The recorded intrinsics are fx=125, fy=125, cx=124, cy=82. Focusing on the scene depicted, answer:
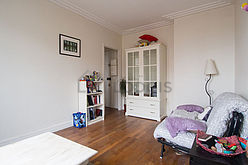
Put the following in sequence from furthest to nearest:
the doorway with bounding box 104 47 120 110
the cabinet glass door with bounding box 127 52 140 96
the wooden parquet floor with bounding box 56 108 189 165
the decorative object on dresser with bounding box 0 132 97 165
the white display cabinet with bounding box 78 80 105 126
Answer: the doorway with bounding box 104 47 120 110, the cabinet glass door with bounding box 127 52 140 96, the white display cabinet with bounding box 78 80 105 126, the wooden parquet floor with bounding box 56 108 189 165, the decorative object on dresser with bounding box 0 132 97 165

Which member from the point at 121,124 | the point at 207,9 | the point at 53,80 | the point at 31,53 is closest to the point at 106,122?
the point at 121,124

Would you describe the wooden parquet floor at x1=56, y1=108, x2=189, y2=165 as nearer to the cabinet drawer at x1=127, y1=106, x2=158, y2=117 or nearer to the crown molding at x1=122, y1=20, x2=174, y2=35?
the cabinet drawer at x1=127, y1=106, x2=158, y2=117

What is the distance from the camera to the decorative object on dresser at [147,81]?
3299mm

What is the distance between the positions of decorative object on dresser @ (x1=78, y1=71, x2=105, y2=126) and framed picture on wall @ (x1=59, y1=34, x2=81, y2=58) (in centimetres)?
61

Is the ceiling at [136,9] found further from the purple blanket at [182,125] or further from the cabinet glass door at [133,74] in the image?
the purple blanket at [182,125]

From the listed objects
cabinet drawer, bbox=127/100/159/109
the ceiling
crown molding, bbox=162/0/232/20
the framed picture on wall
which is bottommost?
cabinet drawer, bbox=127/100/159/109

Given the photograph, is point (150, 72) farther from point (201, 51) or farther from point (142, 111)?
point (201, 51)

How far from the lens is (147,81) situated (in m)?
3.50

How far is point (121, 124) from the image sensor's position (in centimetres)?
302

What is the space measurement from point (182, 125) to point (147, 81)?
2.04 m

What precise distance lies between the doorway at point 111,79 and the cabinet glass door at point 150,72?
1224 mm

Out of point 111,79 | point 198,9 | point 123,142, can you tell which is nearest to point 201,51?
point 198,9

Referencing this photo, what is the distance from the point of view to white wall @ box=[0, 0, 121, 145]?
1960mm

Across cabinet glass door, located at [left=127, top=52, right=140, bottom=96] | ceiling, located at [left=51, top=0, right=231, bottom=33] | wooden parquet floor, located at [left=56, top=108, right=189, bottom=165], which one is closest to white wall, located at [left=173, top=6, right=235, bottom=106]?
ceiling, located at [left=51, top=0, right=231, bottom=33]
